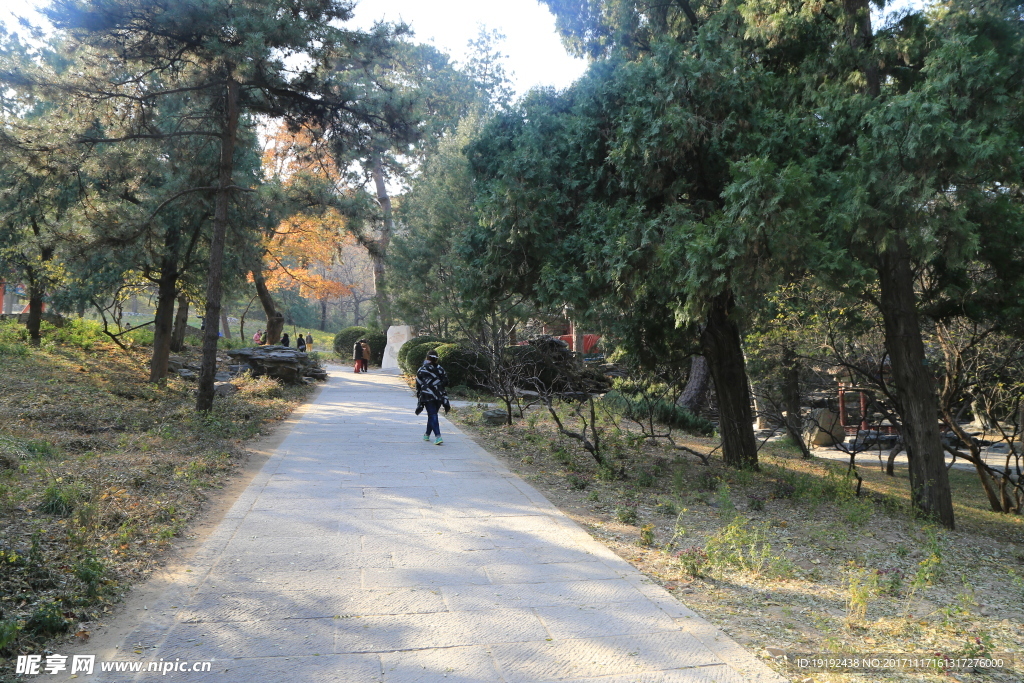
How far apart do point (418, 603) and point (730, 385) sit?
23.3 feet

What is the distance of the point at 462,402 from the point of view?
61.1 feet

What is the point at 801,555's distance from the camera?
20.4ft

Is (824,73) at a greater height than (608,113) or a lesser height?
greater

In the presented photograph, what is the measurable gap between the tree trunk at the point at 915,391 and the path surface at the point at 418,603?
4.90m

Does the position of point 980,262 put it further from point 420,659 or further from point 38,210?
point 38,210

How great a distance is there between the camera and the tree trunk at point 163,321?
647 inches

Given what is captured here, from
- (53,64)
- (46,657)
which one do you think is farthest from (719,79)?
(53,64)

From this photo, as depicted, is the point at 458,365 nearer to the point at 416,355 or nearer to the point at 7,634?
the point at 416,355

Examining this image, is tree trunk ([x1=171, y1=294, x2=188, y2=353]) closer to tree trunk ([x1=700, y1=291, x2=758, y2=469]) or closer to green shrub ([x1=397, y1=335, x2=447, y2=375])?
green shrub ([x1=397, y1=335, x2=447, y2=375])

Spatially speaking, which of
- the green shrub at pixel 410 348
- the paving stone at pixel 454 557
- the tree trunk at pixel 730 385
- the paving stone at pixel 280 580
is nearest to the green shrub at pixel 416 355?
the green shrub at pixel 410 348

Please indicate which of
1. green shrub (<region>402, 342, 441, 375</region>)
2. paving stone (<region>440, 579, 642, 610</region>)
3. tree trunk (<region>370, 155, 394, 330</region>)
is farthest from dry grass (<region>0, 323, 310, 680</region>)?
tree trunk (<region>370, 155, 394, 330</region>)

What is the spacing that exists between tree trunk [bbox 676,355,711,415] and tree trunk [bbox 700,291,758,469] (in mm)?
8911

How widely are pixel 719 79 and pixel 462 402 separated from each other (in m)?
12.0

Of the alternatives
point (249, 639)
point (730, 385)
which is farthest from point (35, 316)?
point (249, 639)
